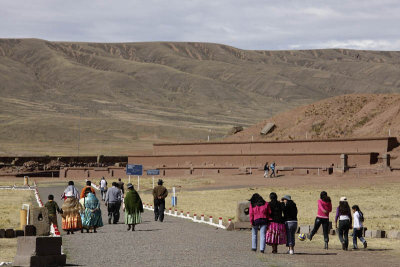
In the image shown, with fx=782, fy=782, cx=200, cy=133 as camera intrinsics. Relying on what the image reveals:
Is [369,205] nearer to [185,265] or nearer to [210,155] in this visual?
[185,265]

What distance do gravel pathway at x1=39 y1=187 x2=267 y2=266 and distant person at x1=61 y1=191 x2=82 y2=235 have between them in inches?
21.3

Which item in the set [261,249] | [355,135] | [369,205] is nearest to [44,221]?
[261,249]

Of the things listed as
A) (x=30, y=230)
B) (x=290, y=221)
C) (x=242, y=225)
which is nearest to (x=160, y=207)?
(x=242, y=225)

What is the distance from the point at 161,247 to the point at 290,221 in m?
3.48

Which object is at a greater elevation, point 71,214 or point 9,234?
point 71,214

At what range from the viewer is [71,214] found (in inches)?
990

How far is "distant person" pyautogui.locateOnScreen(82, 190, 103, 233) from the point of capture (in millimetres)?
25297

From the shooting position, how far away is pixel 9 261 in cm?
1772

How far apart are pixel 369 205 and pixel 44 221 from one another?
2327 cm

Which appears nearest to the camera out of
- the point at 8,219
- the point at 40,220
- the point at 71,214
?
the point at 40,220

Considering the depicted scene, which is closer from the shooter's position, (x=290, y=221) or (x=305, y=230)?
(x=290, y=221)

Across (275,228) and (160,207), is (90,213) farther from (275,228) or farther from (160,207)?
(275,228)

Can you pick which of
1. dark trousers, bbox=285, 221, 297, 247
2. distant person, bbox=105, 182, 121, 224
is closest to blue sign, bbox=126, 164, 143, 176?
distant person, bbox=105, 182, 121, 224

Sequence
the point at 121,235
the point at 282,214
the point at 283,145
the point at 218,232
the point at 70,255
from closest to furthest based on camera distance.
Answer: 1. the point at 70,255
2. the point at 282,214
3. the point at 121,235
4. the point at 218,232
5. the point at 283,145
